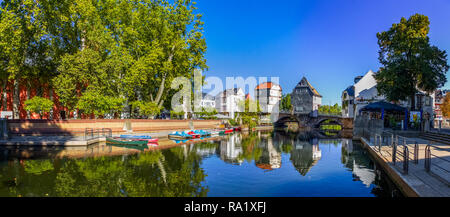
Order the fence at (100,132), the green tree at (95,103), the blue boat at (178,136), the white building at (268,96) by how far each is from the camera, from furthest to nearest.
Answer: the white building at (268,96), the blue boat at (178,136), the green tree at (95,103), the fence at (100,132)

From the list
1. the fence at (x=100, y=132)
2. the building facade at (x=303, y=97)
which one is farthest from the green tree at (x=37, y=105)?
the building facade at (x=303, y=97)

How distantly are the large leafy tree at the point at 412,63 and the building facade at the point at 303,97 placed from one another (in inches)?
2248

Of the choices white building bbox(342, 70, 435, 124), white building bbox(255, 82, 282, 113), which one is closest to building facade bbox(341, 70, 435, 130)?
white building bbox(342, 70, 435, 124)

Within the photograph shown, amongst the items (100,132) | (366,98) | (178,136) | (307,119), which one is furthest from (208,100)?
(100,132)

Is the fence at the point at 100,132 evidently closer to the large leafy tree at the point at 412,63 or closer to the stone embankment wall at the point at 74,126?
the stone embankment wall at the point at 74,126

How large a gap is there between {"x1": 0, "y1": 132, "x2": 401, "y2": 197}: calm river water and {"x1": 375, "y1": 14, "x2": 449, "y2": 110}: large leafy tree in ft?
55.9

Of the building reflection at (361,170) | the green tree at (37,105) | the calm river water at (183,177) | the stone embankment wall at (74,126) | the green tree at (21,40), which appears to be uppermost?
the green tree at (21,40)

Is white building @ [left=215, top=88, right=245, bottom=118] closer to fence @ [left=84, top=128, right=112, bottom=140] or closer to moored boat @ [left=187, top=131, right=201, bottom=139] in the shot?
moored boat @ [left=187, top=131, right=201, bottom=139]

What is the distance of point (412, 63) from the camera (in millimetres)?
32062

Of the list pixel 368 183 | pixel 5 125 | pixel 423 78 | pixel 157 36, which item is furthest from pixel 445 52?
pixel 5 125

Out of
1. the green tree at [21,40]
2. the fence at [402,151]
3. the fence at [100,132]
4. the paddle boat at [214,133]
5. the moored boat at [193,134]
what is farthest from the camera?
the paddle boat at [214,133]

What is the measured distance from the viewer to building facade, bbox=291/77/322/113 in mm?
93062

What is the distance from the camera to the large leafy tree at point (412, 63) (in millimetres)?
31562

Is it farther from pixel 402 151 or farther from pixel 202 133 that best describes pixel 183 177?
pixel 202 133
